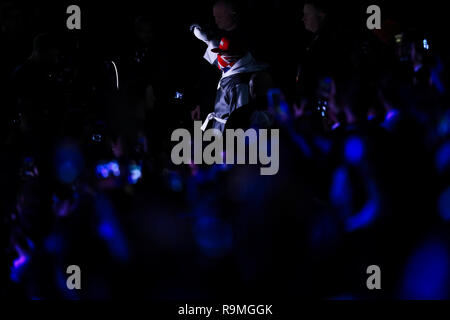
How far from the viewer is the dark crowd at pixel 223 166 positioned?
6.80 feet

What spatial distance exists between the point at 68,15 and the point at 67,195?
4.02ft

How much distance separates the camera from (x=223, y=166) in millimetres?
2689

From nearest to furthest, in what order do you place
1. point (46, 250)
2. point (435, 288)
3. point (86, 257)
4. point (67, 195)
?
1. point (435, 288)
2. point (86, 257)
3. point (46, 250)
4. point (67, 195)

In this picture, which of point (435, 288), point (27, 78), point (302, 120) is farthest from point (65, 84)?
point (435, 288)

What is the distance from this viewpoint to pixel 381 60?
2.81 meters

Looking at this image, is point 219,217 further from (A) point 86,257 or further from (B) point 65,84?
(B) point 65,84

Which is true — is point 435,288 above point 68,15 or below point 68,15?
below

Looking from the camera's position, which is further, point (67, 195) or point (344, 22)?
point (344, 22)

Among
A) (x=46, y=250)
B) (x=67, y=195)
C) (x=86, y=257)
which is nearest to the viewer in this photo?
(x=86, y=257)

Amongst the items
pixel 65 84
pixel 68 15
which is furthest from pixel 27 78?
pixel 68 15

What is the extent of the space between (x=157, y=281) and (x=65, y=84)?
Answer: 5.17 ft

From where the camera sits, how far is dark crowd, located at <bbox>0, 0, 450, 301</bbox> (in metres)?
2.07

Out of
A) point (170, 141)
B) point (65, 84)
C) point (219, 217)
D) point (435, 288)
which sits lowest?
point (435, 288)
